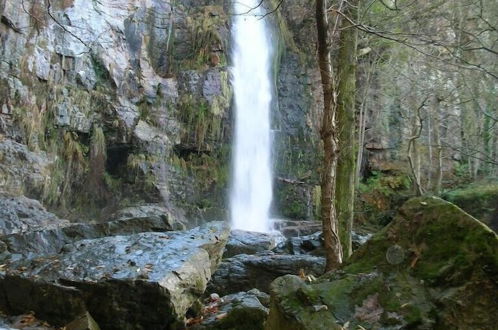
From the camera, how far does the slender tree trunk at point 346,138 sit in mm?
6016

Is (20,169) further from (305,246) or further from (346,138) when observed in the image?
(346,138)

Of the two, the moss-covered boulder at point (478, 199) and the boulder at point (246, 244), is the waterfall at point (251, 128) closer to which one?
Answer: the boulder at point (246, 244)

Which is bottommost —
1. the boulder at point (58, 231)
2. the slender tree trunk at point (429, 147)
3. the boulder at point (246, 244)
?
the boulder at point (246, 244)

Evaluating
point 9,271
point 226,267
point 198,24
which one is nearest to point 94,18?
point 198,24

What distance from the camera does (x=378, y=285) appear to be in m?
2.59

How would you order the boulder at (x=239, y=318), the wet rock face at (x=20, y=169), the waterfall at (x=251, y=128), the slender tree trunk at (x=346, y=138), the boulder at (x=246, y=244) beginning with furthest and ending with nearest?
the waterfall at (x=251, y=128)
the wet rock face at (x=20, y=169)
the boulder at (x=246, y=244)
the slender tree trunk at (x=346, y=138)
the boulder at (x=239, y=318)

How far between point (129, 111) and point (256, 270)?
9432 millimetres

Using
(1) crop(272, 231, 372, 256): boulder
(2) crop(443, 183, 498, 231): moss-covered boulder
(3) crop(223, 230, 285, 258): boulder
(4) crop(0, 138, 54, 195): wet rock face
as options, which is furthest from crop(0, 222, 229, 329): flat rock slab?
(2) crop(443, 183, 498, 231): moss-covered boulder

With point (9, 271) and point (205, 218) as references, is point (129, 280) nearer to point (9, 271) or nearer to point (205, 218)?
point (9, 271)

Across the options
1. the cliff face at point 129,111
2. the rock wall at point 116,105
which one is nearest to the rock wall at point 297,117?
the cliff face at point 129,111

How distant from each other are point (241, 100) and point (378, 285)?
14.3 meters

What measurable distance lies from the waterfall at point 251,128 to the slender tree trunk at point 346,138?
9316 mm

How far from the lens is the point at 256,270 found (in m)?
6.70

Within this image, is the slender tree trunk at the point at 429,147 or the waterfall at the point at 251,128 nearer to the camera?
the waterfall at the point at 251,128
